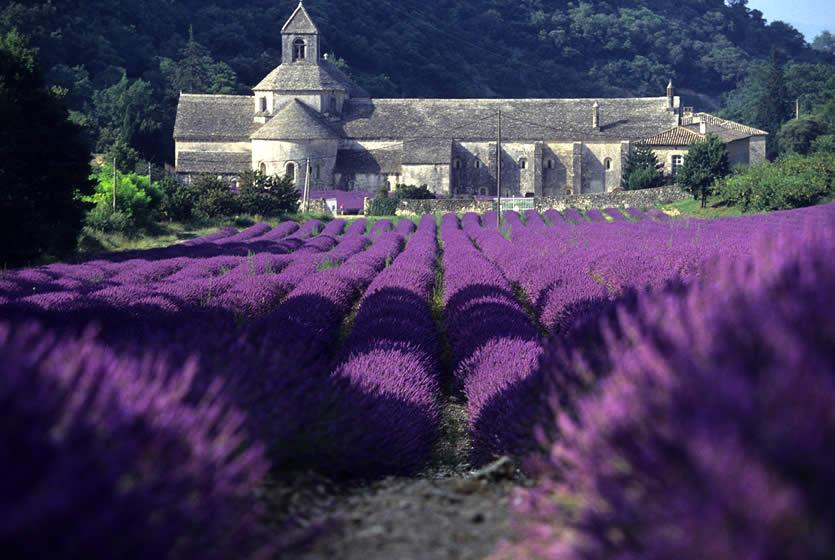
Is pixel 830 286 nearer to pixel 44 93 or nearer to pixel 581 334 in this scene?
pixel 581 334

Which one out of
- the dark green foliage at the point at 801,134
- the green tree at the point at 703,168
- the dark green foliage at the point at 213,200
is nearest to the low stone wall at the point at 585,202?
the green tree at the point at 703,168

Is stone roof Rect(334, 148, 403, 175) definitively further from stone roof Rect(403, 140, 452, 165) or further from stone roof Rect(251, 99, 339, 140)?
stone roof Rect(251, 99, 339, 140)

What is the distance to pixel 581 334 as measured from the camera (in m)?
5.84

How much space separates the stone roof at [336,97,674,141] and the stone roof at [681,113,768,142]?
2.65 metres

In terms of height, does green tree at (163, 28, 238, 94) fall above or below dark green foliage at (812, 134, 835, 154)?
above

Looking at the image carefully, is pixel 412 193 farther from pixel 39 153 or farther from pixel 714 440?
pixel 714 440

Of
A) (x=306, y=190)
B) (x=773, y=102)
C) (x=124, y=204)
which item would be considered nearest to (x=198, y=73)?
(x=306, y=190)

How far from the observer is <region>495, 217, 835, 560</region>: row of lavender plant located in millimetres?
2193

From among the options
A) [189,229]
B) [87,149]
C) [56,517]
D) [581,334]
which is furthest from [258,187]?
[56,517]

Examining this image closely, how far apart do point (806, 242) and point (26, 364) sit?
2604 mm

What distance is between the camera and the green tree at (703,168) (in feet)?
178

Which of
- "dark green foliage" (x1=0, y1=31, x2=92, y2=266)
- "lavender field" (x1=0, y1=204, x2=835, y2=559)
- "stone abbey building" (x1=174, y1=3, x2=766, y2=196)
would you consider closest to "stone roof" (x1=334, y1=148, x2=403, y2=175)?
"stone abbey building" (x1=174, y1=3, x2=766, y2=196)

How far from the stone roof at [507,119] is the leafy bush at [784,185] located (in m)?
25.5

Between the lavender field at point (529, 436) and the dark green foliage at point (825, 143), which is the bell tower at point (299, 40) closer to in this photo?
the dark green foliage at point (825, 143)
